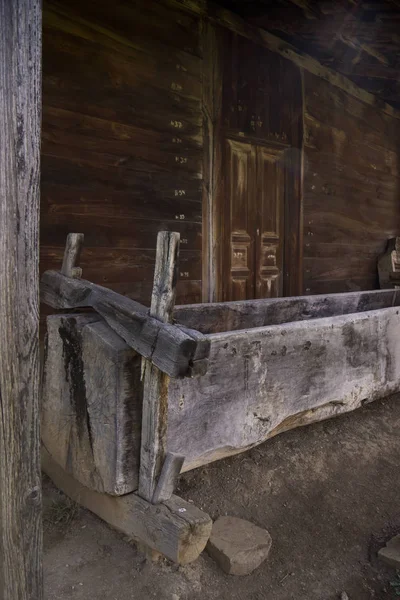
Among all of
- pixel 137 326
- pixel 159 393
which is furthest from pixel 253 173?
pixel 159 393

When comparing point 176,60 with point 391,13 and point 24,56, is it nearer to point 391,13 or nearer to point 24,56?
point 391,13

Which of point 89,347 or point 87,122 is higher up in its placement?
point 87,122

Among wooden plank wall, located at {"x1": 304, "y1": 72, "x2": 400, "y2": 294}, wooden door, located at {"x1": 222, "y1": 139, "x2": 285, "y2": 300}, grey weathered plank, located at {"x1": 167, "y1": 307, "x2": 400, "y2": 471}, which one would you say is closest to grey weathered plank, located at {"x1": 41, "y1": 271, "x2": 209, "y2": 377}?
grey weathered plank, located at {"x1": 167, "y1": 307, "x2": 400, "y2": 471}

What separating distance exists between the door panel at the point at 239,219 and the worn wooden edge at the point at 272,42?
1058 mm

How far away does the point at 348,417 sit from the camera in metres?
3.41

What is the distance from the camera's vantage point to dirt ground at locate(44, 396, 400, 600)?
1.92 m

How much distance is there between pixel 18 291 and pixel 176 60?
3331mm

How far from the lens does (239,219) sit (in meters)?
4.79

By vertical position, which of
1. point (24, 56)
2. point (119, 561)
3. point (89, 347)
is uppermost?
point (24, 56)

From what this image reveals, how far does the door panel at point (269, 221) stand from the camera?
16.4ft

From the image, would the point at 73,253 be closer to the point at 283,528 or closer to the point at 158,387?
the point at 158,387

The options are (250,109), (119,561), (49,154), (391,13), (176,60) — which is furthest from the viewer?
(250,109)

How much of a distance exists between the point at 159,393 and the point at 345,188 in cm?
512

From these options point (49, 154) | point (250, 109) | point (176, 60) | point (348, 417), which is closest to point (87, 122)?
point (49, 154)
